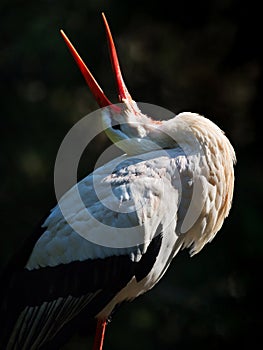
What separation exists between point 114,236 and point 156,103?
3711 millimetres

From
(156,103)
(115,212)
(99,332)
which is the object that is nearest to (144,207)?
(115,212)

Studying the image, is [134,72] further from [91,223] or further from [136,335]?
[91,223]

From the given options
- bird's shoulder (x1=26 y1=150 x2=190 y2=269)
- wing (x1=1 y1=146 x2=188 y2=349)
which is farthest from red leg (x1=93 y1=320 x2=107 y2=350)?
bird's shoulder (x1=26 y1=150 x2=190 y2=269)

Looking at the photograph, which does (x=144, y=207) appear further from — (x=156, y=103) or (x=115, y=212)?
(x=156, y=103)

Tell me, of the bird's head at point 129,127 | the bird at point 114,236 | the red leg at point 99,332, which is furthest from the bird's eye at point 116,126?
the red leg at point 99,332

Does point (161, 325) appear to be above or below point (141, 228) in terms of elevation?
below

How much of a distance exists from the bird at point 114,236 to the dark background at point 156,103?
288 cm

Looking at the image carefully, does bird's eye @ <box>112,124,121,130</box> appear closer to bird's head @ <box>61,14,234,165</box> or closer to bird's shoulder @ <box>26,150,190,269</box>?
bird's head @ <box>61,14,234,165</box>

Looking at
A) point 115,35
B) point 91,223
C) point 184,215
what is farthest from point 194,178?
point 115,35

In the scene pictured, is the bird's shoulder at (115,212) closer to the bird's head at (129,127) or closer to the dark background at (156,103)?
the bird's head at (129,127)

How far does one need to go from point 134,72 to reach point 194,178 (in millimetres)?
3884

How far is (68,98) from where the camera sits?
7.01 metres

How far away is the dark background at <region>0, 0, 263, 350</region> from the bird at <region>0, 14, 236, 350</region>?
288 cm

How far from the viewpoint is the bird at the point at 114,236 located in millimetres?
3125
